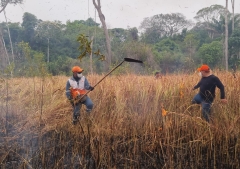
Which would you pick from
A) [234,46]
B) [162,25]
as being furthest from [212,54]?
[162,25]

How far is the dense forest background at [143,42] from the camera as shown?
18203mm

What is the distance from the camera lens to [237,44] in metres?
19.5

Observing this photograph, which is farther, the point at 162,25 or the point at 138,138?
the point at 162,25

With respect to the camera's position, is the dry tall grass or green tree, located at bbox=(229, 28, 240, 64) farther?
green tree, located at bbox=(229, 28, 240, 64)

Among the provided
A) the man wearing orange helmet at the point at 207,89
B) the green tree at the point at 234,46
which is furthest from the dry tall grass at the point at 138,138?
the green tree at the point at 234,46

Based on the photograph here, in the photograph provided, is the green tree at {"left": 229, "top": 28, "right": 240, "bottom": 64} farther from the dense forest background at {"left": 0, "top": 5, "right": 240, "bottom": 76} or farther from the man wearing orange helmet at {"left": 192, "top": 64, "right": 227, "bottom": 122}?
the man wearing orange helmet at {"left": 192, "top": 64, "right": 227, "bottom": 122}

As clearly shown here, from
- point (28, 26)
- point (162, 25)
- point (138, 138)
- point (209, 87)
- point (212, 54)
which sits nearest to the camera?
point (138, 138)

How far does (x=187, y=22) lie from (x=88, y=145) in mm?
28458

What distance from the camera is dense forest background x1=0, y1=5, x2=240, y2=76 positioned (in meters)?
18.2

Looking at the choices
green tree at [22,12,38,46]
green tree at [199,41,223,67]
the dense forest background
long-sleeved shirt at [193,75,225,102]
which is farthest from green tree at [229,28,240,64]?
green tree at [22,12,38,46]

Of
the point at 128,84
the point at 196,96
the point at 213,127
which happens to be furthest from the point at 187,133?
the point at 128,84

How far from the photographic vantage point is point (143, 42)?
21.6 meters

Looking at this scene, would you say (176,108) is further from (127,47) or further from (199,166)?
(127,47)

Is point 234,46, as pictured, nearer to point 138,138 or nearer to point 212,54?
point 212,54
